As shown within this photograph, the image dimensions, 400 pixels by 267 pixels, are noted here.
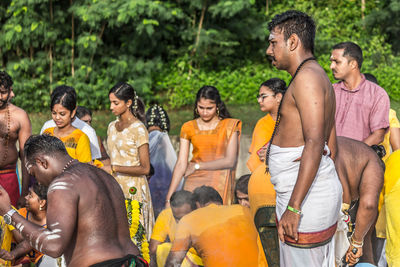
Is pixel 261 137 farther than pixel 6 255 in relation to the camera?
Yes

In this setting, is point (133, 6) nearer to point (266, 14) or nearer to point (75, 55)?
point (75, 55)

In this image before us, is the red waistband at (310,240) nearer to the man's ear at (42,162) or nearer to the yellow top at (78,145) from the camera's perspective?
the man's ear at (42,162)

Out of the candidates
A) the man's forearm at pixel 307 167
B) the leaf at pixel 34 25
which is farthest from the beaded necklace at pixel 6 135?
the leaf at pixel 34 25

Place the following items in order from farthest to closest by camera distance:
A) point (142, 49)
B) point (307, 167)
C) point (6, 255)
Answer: point (142, 49)
point (6, 255)
point (307, 167)

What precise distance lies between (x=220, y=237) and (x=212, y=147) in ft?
5.22

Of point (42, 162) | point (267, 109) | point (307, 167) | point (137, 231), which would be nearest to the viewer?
point (307, 167)

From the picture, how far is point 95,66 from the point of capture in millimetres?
12922

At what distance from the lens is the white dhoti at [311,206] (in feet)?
9.11

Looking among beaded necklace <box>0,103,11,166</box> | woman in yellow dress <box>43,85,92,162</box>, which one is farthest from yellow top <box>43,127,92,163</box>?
beaded necklace <box>0,103,11,166</box>

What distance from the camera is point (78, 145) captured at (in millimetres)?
4977

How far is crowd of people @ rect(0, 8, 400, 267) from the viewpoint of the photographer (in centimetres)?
279

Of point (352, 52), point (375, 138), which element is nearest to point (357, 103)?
point (375, 138)

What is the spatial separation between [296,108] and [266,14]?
1231 cm

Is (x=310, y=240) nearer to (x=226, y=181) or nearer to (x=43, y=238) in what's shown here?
(x=43, y=238)
